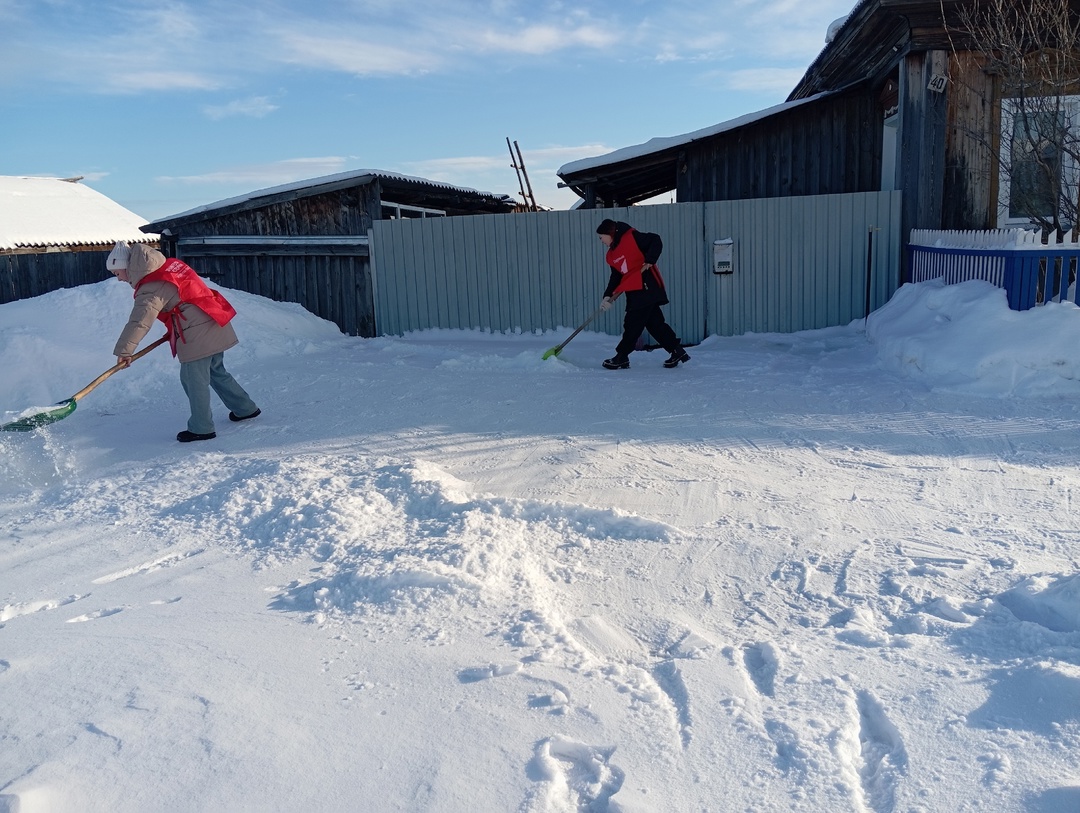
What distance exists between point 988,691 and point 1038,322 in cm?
502

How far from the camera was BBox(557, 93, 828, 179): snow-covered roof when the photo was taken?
11281mm

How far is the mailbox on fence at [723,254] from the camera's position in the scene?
391 inches

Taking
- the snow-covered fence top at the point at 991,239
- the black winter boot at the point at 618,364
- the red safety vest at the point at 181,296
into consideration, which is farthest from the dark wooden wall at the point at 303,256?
the snow-covered fence top at the point at 991,239

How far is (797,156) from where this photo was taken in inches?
485

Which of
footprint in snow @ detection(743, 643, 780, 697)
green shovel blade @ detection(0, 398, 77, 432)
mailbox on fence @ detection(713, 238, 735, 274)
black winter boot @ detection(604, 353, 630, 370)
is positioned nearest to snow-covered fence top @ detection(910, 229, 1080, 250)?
mailbox on fence @ detection(713, 238, 735, 274)

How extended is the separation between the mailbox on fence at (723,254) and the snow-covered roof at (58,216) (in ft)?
57.2

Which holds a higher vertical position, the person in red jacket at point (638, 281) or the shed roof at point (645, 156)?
the shed roof at point (645, 156)

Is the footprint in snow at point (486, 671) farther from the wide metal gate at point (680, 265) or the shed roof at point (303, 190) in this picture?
the shed roof at point (303, 190)

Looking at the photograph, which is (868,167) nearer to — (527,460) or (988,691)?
(527,460)

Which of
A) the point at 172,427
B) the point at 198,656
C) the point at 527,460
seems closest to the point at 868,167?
the point at 527,460

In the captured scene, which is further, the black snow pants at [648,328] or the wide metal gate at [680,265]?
the wide metal gate at [680,265]

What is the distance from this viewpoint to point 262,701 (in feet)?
8.82

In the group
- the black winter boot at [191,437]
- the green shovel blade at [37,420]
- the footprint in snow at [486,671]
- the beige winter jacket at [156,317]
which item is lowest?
the footprint in snow at [486,671]

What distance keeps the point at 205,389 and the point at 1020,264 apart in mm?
6368
